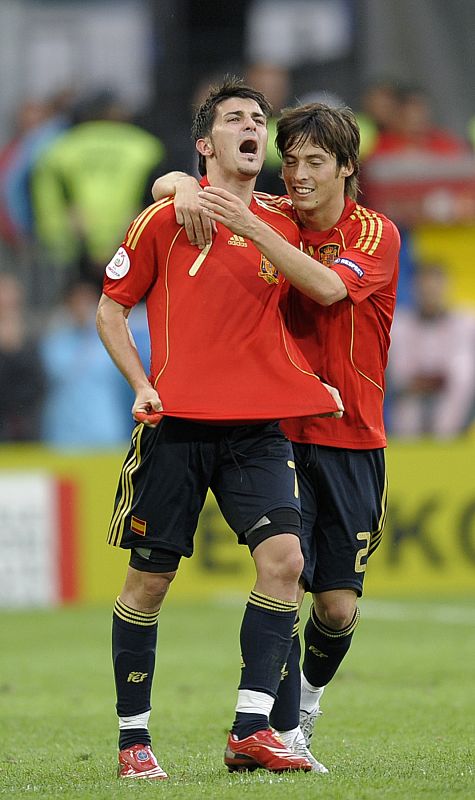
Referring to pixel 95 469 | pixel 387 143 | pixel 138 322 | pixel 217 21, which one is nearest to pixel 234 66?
pixel 217 21

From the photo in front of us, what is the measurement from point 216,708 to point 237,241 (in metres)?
3.05

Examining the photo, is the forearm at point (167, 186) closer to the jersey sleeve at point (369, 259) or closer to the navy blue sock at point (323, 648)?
the jersey sleeve at point (369, 259)

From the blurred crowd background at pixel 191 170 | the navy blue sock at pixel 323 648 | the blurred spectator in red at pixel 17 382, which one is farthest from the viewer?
the blurred crowd background at pixel 191 170

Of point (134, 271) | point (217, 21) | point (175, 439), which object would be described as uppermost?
point (217, 21)

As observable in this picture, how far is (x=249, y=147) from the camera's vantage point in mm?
5598

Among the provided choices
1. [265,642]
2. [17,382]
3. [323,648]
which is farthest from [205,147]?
[17,382]

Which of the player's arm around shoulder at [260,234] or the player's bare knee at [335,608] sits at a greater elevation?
the player's arm around shoulder at [260,234]

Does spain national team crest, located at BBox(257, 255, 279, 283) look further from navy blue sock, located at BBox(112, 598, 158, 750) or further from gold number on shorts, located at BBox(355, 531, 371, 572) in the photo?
navy blue sock, located at BBox(112, 598, 158, 750)

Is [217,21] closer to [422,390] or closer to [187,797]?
[422,390]

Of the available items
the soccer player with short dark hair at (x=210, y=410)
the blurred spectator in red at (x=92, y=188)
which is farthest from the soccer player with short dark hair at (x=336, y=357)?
the blurred spectator in red at (x=92, y=188)

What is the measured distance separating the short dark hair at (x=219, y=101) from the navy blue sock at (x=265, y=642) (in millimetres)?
1651

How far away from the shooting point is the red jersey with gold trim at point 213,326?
5.53 metres

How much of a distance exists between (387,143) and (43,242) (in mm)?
3365

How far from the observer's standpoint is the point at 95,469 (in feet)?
42.4
